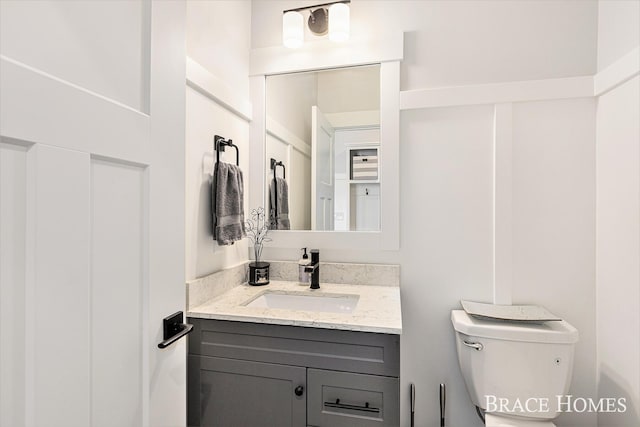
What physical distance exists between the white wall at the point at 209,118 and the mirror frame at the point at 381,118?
97 mm

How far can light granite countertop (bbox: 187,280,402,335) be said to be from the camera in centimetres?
113

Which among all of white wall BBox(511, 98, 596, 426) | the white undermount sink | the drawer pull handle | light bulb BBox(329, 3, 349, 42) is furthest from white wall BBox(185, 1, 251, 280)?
white wall BBox(511, 98, 596, 426)

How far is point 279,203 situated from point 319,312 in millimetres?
712

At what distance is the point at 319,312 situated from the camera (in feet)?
4.50

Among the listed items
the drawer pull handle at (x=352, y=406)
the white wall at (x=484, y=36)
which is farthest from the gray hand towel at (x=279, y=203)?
the drawer pull handle at (x=352, y=406)

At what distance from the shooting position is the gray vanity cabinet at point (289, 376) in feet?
3.61

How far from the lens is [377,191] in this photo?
5.60 ft

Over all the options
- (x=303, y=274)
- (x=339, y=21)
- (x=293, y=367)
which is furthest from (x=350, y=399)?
(x=339, y=21)

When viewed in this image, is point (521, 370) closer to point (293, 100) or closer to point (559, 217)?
point (559, 217)

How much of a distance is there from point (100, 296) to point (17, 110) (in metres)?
0.32

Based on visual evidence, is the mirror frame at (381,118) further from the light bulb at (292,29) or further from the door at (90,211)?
the door at (90,211)

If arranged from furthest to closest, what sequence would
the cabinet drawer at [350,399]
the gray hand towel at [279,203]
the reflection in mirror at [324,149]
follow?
1. the gray hand towel at [279,203]
2. the reflection in mirror at [324,149]
3. the cabinet drawer at [350,399]

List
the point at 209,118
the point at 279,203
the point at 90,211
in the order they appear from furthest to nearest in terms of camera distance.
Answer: the point at 279,203
the point at 209,118
the point at 90,211

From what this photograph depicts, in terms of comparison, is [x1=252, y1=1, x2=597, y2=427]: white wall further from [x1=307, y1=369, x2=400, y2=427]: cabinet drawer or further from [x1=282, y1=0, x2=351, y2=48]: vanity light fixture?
[x1=307, y1=369, x2=400, y2=427]: cabinet drawer
